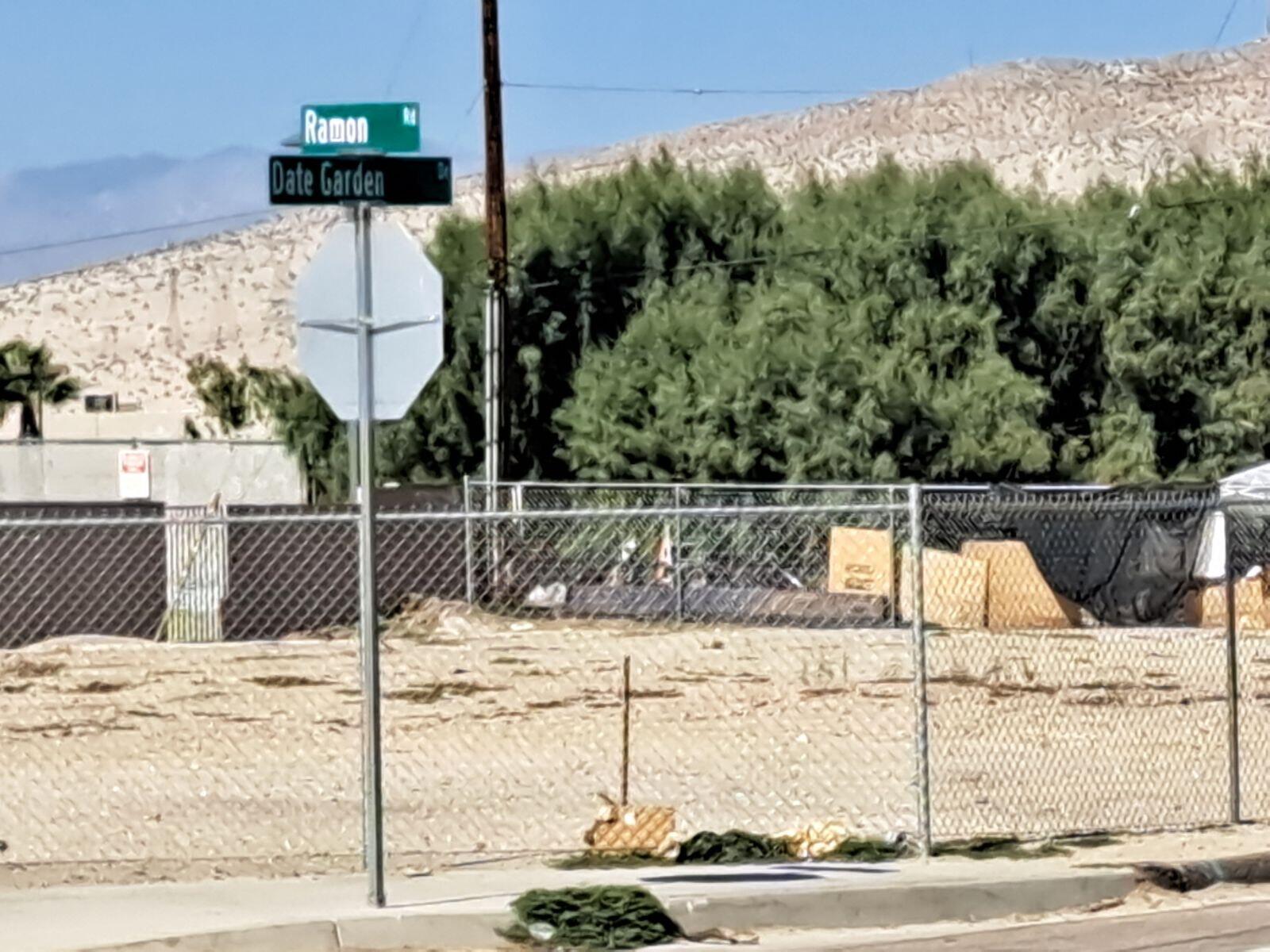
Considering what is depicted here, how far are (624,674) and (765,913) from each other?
13.1ft

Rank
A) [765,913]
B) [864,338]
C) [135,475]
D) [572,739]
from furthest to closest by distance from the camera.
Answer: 1. [864,338]
2. [135,475]
3. [572,739]
4. [765,913]

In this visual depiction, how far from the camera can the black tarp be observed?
89.7ft

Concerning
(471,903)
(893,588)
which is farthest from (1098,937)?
(893,588)

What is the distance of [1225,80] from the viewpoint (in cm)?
11856

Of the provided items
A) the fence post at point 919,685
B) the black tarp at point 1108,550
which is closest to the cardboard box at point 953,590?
the black tarp at point 1108,550

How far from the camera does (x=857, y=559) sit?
28.2 metres

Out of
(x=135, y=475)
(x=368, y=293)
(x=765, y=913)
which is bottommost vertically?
(x=765, y=913)

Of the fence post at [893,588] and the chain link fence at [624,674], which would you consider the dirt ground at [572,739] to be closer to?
the chain link fence at [624,674]

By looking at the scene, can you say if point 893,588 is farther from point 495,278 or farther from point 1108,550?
point 495,278

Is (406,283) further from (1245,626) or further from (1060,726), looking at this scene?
(1245,626)

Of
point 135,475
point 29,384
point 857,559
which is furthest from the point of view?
point 29,384

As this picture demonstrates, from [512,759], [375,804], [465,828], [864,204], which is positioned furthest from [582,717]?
[864,204]

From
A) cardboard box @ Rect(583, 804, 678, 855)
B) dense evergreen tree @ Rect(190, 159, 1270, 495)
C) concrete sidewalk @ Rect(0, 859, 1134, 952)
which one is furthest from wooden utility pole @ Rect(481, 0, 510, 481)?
concrete sidewalk @ Rect(0, 859, 1134, 952)

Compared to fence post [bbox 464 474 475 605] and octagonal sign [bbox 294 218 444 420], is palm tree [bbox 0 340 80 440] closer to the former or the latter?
fence post [bbox 464 474 475 605]
